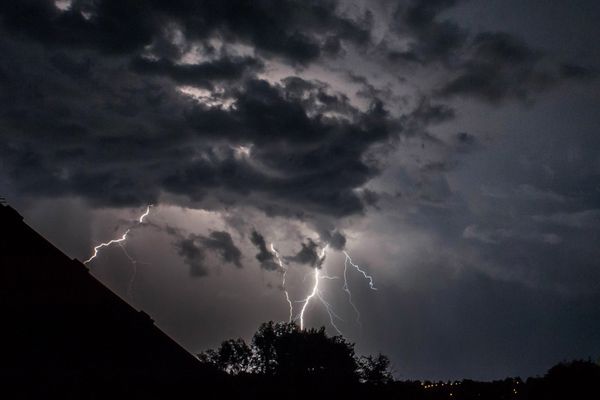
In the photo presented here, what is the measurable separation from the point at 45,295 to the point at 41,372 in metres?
2.19

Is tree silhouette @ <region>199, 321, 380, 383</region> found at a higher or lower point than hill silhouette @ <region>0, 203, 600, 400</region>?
higher

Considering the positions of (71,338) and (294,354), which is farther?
(294,354)

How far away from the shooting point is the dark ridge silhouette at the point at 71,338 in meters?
14.5

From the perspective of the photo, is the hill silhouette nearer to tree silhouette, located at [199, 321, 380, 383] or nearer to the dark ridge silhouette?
the dark ridge silhouette

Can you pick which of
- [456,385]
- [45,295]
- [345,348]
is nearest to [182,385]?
[45,295]

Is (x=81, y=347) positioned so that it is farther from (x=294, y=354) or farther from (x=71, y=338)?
(x=294, y=354)

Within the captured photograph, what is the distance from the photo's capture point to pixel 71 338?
15508 mm

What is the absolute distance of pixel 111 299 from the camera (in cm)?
1712

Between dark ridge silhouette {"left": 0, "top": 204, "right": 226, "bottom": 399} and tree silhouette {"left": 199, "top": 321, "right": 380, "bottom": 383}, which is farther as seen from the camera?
tree silhouette {"left": 199, "top": 321, "right": 380, "bottom": 383}

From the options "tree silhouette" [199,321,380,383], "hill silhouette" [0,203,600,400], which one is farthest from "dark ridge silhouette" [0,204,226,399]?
"tree silhouette" [199,321,380,383]

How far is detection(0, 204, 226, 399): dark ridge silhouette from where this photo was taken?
573 inches

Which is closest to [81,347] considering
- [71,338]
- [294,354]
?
[71,338]

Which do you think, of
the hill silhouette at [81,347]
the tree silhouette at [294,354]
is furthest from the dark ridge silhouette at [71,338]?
the tree silhouette at [294,354]

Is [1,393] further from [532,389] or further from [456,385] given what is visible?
[456,385]
